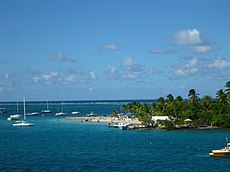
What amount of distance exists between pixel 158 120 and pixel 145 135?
19830 mm

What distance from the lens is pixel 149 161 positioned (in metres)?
85.6

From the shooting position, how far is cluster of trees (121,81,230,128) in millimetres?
149675

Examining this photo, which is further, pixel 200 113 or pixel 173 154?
pixel 200 113

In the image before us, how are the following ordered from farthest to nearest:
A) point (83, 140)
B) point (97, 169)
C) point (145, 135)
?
1. point (145, 135)
2. point (83, 140)
3. point (97, 169)

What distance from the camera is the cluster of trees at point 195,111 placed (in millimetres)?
149675

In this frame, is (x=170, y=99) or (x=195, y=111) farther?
(x=170, y=99)

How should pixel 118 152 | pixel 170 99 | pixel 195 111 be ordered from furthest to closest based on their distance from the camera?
pixel 170 99
pixel 195 111
pixel 118 152

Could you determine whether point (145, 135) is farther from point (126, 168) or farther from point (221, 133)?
point (126, 168)

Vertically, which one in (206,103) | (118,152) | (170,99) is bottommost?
(118,152)

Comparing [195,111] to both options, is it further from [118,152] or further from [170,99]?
[118,152]

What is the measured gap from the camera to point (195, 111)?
156750 millimetres

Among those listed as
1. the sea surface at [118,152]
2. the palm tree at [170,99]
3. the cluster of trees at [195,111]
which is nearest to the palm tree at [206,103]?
the cluster of trees at [195,111]

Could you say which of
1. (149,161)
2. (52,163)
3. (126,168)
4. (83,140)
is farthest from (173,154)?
(83,140)

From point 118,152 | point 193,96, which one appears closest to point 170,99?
point 193,96
